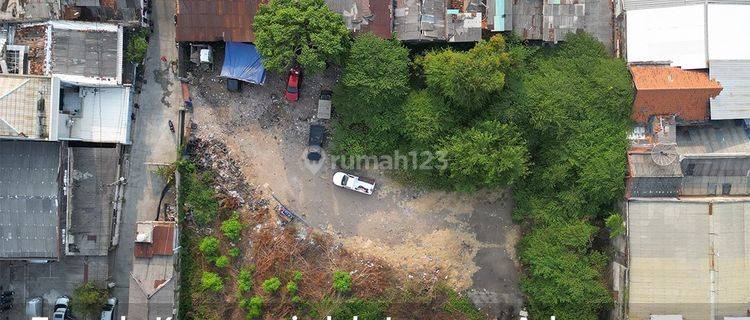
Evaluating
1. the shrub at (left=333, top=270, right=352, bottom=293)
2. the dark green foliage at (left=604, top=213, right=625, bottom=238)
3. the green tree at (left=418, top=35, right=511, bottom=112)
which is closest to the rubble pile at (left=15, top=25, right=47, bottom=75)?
the shrub at (left=333, top=270, right=352, bottom=293)

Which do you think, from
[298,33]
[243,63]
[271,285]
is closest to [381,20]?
[298,33]

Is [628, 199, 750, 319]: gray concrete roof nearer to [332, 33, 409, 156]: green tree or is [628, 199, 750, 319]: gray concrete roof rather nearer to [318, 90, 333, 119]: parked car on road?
[332, 33, 409, 156]: green tree

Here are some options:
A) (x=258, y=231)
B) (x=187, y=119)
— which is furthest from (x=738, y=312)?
(x=187, y=119)

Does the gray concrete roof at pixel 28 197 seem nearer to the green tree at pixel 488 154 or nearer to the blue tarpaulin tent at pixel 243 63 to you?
the blue tarpaulin tent at pixel 243 63

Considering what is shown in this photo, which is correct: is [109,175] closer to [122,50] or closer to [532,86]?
[122,50]

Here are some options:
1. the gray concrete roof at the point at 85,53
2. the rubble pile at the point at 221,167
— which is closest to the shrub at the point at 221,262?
the rubble pile at the point at 221,167

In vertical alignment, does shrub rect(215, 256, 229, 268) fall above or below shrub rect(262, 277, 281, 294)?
above

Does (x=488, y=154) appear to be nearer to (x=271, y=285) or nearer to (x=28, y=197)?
(x=271, y=285)
